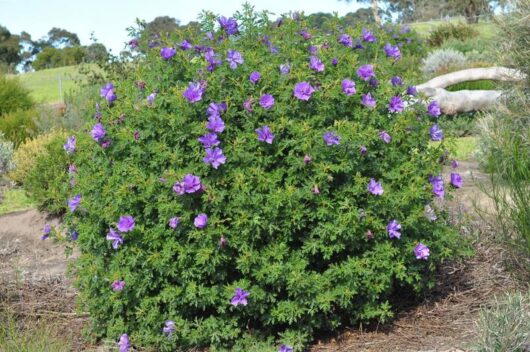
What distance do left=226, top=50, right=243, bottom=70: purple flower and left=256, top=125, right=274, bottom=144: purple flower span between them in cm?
44

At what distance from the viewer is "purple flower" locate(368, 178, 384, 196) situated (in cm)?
388

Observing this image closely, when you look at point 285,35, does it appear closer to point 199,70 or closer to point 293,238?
point 199,70

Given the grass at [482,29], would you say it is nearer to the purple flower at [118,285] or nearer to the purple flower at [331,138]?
the purple flower at [331,138]

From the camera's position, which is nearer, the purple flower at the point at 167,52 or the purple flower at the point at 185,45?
the purple flower at the point at 167,52

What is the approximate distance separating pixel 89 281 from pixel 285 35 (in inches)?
75.9

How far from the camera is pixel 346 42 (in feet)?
14.6

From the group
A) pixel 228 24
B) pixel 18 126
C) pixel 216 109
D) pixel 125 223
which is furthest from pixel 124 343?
pixel 18 126

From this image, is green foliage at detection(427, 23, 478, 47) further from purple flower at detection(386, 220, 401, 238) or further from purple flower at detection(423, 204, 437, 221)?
purple flower at detection(386, 220, 401, 238)

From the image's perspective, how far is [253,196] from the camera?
374cm

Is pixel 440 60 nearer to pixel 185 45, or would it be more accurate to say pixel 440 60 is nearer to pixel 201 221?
pixel 185 45

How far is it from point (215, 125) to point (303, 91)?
20.4 inches

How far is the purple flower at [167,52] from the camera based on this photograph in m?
4.07

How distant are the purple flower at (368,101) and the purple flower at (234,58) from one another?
737mm

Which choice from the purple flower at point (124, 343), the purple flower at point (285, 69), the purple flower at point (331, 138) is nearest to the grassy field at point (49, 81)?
the purple flower at point (124, 343)
